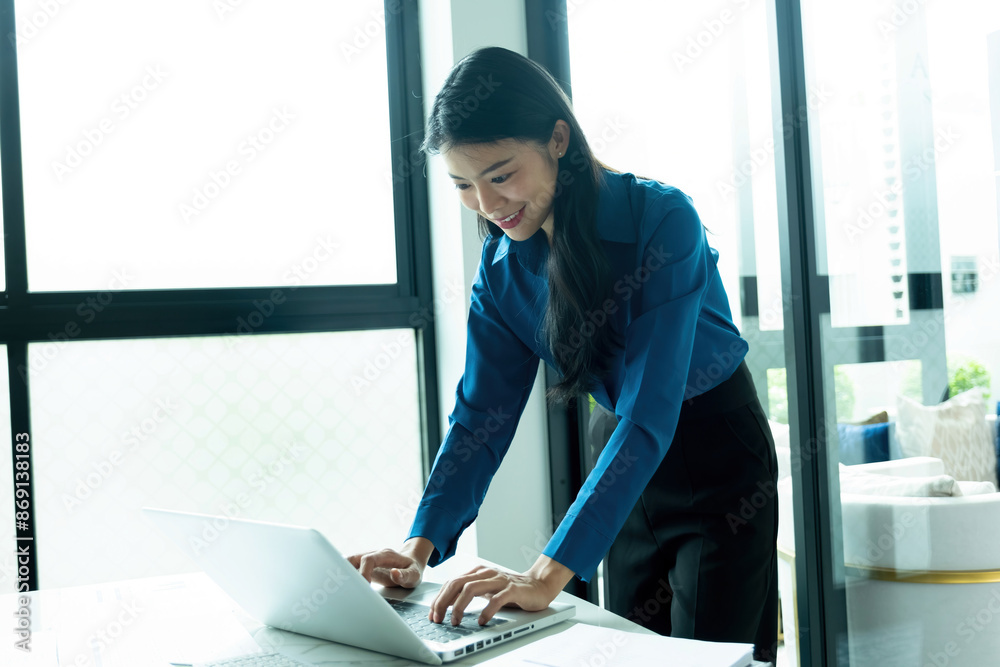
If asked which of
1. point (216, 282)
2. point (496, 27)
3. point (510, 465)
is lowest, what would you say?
point (510, 465)

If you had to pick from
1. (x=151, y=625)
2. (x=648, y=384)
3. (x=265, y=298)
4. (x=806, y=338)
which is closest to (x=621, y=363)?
(x=648, y=384)

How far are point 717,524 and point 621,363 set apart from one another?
0.29 m

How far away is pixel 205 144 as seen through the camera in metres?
2.32

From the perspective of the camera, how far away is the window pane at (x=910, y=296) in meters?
1.29

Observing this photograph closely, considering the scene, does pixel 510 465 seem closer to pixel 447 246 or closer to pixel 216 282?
pixel 447 246

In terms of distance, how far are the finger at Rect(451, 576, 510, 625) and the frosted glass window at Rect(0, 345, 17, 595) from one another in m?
1.65

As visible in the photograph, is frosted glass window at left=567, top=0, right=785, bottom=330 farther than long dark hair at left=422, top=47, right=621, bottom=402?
Yes

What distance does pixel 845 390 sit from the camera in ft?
5.00

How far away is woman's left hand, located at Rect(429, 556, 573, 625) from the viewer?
0.96 m

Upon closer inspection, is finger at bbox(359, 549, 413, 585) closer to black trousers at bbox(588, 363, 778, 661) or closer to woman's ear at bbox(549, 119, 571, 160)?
black trousers at bbox(588, 363, 778, 661)

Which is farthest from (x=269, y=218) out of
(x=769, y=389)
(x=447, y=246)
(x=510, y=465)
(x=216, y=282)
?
(x=769, y=389)

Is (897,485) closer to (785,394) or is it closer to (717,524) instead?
(785,394)

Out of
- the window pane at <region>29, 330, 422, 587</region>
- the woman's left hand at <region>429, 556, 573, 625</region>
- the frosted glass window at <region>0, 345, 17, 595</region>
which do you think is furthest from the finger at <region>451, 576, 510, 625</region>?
the frosted glass window at <region>0, 345, 17, 595</region>

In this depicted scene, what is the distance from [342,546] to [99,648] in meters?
1.47
